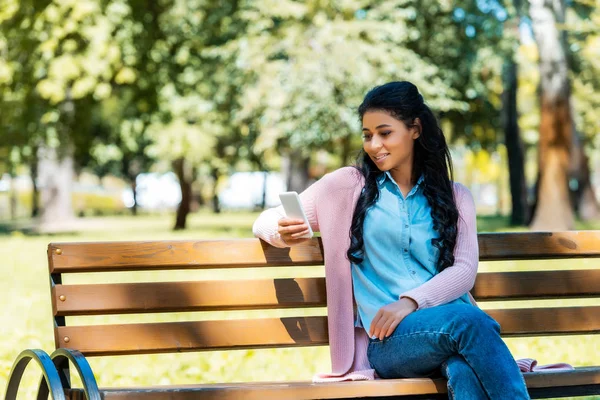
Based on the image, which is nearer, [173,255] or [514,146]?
[173,255]

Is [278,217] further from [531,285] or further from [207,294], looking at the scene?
[531,285]

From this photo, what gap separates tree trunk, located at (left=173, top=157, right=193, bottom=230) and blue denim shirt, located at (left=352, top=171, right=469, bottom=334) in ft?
68.5

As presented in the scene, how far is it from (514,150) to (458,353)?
20939mm

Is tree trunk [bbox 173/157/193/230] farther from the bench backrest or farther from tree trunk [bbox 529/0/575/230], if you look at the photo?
the bench backrest

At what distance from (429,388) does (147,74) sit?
66.8ft

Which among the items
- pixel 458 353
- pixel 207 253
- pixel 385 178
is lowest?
pixel 458 353

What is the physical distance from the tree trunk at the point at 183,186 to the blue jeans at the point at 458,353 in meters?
21.2

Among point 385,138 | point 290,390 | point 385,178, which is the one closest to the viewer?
point 290,390

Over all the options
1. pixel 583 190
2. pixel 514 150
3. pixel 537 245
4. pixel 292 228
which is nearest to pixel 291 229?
pixel 292 228

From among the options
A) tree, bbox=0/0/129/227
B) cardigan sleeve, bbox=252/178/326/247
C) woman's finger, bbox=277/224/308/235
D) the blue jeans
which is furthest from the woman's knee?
tree, bbox=0/0/129/227

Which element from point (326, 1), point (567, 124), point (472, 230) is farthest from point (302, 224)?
point (326, 1)

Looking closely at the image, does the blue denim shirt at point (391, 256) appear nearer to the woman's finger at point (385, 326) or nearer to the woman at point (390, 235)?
the woman at point (390, 235)

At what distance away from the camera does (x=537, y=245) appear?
4.25 m

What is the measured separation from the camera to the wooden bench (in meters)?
3.59
